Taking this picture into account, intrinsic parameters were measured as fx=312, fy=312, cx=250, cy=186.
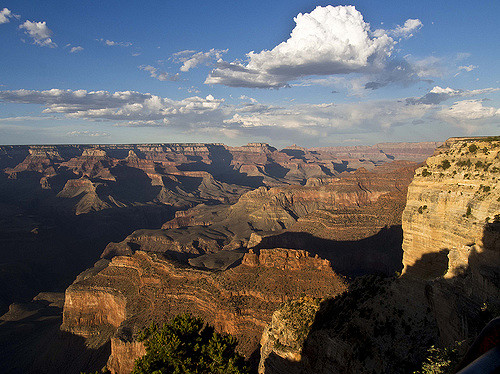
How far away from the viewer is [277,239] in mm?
119500

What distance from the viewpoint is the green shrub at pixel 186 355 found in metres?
26.0

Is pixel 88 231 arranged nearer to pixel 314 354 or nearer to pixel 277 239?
pixel 277 239

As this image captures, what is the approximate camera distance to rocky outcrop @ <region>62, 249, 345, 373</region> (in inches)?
1699

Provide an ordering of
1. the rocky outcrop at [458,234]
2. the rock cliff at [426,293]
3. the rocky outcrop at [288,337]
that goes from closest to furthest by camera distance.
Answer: the rocky outcrop at [458,234] < the rock cliff at [426,293] < the rocky outcrop at [288,337]

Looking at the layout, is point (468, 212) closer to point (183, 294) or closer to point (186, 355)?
point (186, 355)

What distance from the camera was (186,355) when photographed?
27375 millimetres

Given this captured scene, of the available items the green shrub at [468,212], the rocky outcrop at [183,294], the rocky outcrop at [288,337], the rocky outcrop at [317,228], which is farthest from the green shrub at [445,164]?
the rocky outcrop at [317,228]

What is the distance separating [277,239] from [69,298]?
7525cm

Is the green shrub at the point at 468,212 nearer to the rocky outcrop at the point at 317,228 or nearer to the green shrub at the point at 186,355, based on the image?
the green shrub at the point at 186,355

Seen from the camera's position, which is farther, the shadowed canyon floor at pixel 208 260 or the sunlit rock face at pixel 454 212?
the shadowed canyon floor at pixel 208 260

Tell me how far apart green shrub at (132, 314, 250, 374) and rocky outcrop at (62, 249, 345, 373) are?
1405 cm

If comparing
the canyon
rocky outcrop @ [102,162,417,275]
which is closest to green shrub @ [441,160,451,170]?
the canyon

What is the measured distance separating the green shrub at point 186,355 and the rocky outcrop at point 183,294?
14.0m

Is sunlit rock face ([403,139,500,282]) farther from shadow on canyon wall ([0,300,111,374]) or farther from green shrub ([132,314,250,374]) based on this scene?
shadow on canyon wall ([0,300,111,374])
